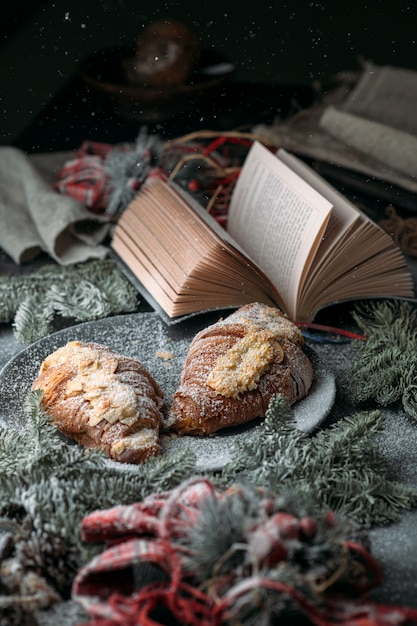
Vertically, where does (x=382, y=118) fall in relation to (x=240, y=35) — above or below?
below

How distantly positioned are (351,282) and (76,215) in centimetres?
66

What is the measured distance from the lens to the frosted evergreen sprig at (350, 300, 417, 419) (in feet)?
4.47

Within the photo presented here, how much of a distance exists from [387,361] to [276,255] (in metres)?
0.32

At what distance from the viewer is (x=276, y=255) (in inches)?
63.6

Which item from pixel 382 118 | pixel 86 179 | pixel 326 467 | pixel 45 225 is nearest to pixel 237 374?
pixel 326 467

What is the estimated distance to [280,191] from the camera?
1.64 meters

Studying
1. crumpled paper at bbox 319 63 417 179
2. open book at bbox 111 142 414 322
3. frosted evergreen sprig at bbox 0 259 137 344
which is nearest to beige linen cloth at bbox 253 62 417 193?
crumpled paper at bbox 319 63 417 179

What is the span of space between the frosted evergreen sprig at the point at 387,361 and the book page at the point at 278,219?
5.6 inches

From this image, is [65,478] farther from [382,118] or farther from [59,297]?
[382,118]

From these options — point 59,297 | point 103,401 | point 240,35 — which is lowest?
point 59,297

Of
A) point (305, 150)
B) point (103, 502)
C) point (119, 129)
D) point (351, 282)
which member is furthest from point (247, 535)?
point (119, 129)

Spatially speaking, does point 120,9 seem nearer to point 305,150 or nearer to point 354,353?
point 305,150

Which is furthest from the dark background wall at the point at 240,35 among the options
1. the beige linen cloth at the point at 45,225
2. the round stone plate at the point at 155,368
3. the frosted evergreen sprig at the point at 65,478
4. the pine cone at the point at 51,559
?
the pine cone at the point at 51,559

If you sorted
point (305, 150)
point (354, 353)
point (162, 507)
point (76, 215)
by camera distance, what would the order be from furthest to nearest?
1. point (305, 150)
2. point (76, 215)
3. point (354, 353)
4. point (162, 507)
